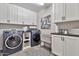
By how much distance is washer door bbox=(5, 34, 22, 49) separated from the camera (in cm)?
209

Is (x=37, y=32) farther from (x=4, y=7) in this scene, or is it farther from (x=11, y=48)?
(x=4, y=7)

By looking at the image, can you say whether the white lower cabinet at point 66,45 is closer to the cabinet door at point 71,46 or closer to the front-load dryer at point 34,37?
the cabinet door at point 71,46

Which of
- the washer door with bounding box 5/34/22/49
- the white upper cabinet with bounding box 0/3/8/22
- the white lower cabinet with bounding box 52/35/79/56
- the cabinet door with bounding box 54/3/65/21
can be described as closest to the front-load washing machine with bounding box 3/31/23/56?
the washer door with bounding box 5/34/22/49

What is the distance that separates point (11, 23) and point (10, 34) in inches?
14.9

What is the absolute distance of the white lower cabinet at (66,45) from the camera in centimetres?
142

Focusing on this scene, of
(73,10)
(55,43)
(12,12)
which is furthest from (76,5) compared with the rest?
(12,12)

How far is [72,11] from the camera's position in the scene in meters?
1.73

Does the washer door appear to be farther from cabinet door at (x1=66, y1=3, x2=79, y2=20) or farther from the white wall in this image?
cabinet door at (x1=66, y1=3, x2=79, y2=20)

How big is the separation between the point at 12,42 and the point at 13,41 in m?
0.04

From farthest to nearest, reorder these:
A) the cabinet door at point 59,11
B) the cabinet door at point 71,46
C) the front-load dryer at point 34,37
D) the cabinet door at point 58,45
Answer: the front-load dryer at point 34,37, the cabinet door at point 59,11, the cabinet door at point 58,45, the cabinet door at point 71,46

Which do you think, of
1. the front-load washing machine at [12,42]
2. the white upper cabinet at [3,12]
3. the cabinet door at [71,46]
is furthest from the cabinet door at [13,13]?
the cabinet door at [71,46]

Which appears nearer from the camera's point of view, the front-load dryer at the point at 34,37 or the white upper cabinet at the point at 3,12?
the white upper cabinet at the point at 3,12

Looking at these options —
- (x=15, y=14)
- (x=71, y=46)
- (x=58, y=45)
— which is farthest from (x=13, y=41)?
(x=71, y=46)

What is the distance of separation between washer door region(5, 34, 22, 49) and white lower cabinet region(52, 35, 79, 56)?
1.13 m
